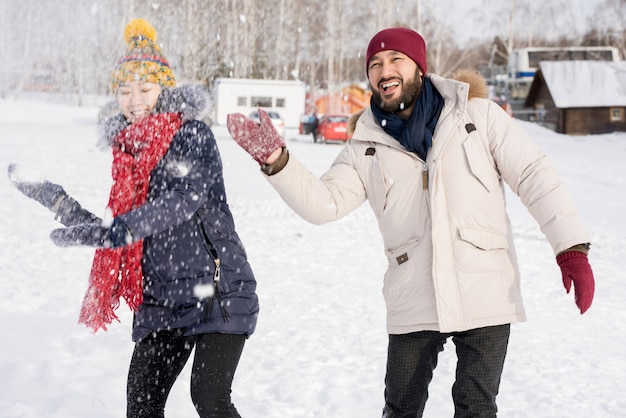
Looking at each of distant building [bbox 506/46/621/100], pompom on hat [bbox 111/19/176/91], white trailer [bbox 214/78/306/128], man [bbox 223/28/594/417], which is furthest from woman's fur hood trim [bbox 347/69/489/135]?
distant building [bbox 506/46/621/100]

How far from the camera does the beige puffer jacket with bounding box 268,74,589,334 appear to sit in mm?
2498

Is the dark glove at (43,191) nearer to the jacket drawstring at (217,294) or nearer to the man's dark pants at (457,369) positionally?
the jacket drawstring at (217,294)

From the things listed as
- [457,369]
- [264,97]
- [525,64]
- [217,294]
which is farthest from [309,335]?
[525,64]

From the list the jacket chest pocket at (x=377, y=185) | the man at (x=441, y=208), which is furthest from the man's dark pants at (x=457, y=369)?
the jacket chest pocket at (x=377, y=185)

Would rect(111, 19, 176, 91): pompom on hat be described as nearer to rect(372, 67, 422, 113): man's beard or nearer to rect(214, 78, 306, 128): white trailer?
rect(372, 67, 422, 113): man's beard

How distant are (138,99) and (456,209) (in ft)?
3.93

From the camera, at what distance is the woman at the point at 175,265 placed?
2391mm

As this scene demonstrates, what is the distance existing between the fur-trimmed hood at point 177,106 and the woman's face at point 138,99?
3 centimetres

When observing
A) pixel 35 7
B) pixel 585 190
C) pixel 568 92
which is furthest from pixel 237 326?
pixel 35 7

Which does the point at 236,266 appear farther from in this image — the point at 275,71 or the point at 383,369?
the point at 275,71

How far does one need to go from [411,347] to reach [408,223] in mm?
455

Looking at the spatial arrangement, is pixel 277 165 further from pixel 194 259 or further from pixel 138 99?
pixel 138 99

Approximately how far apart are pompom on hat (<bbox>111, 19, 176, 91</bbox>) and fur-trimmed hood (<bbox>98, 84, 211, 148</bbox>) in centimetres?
10

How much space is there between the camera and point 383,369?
4.29m
